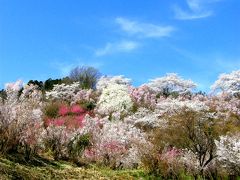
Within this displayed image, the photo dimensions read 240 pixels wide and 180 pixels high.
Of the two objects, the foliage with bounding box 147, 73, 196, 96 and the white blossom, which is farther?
the foliage with bounding box 147, 73, 196, 96

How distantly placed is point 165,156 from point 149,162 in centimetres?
59

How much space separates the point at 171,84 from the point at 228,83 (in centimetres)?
741

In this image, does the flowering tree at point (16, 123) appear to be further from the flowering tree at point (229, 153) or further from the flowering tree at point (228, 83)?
the flowering tree at point (228, 83)

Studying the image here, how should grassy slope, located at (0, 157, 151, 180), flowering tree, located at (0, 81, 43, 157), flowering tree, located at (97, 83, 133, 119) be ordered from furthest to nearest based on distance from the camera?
flowering tree, located at (97, 83, 133, 119), flowering tree, located at (0, 81, 43, 157), grassy slope, located at (0, 157, 151, 180)

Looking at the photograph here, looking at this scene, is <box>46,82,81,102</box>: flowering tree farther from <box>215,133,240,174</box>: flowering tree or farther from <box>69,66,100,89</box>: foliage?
<box>215,133,240,174</box>: flowering tree

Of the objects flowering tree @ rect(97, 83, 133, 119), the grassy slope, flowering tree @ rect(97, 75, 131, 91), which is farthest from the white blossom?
the grassy slope

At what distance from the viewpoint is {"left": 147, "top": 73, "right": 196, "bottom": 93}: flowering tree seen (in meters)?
46.5

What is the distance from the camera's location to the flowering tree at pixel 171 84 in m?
46.5

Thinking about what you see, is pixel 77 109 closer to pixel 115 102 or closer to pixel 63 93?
pixel 115 102

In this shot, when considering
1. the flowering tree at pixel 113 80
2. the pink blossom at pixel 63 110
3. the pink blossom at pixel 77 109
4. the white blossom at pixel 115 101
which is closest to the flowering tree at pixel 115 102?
the white blossom at pixel 115 101

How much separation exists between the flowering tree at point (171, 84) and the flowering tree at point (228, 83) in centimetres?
284

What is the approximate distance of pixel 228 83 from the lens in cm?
4272

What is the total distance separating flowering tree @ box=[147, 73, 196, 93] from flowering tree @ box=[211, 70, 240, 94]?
2.84 meters

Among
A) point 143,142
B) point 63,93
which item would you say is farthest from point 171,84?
point 143,142
